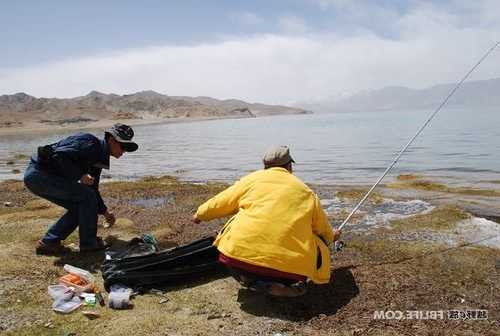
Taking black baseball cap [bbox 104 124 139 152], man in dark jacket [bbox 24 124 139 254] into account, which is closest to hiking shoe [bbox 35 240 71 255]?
man in dark jacket [bbox 24 124 139 254]

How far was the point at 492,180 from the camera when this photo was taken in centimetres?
1827

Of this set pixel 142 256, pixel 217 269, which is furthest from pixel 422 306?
pixel 142 256

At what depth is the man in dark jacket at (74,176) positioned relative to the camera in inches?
260

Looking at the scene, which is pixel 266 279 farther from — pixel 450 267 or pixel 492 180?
pixel 492 180

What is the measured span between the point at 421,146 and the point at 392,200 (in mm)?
24380

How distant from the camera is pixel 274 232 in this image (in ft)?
16.4

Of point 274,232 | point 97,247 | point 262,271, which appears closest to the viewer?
point 274,232

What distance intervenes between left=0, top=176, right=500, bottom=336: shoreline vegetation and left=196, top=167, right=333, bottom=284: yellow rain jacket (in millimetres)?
582

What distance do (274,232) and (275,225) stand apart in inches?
3.1

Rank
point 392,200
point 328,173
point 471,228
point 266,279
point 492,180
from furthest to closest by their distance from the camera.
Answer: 1. point 328,173
2. point 492,180
3. point 392,200
4. point 471,228
5. point 266,279

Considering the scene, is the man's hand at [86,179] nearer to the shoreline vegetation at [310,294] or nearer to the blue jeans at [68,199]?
the blue jeans at [68,199]

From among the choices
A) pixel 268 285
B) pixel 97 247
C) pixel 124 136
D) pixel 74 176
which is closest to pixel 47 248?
pixel 97 247

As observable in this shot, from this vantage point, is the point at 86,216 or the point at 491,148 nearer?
the point at 86,216

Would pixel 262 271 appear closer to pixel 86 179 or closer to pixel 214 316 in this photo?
pixel 214 316
